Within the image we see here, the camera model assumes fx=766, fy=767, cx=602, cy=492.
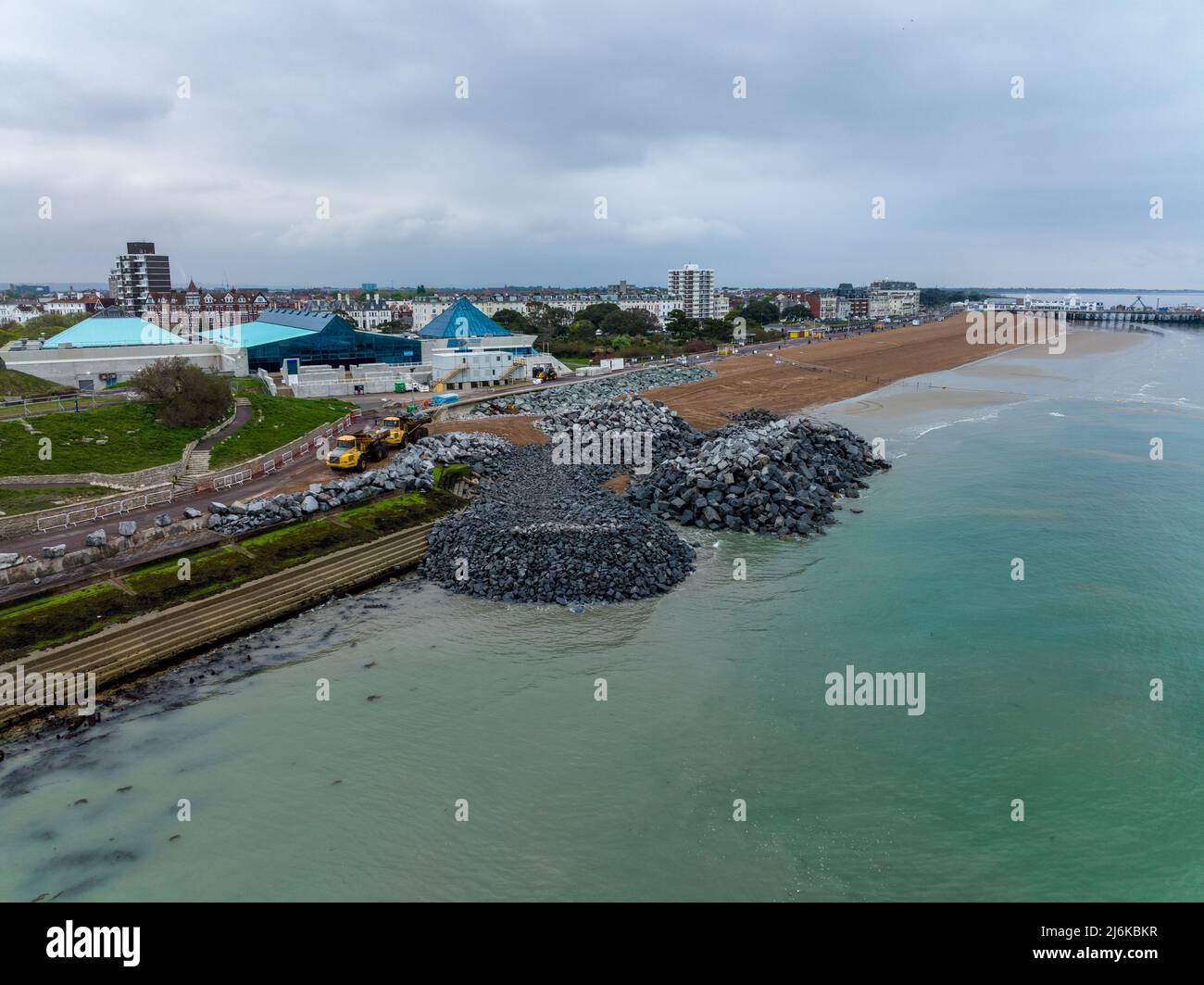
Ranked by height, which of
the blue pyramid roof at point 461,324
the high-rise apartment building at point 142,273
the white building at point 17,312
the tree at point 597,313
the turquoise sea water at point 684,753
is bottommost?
the turquoise sea water at point 684,753

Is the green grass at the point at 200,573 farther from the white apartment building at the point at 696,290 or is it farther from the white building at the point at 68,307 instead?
the white apartment building at the point at 696,290

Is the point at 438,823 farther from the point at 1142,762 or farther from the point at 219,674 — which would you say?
the point at 1142,762

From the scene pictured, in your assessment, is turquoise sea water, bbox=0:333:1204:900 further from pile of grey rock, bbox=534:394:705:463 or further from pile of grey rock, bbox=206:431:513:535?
pile of grey rock, bbox=534:394:705:463

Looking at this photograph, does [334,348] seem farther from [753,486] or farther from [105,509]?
[753,486]

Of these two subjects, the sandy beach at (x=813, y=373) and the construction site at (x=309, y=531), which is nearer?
the construction site at (x=309, y=531)

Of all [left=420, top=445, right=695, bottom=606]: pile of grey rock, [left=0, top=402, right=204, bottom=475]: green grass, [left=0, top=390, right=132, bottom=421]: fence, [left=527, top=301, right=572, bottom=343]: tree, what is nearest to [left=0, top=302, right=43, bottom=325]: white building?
[left=527, top=301, right=572, bottom=343]: tree

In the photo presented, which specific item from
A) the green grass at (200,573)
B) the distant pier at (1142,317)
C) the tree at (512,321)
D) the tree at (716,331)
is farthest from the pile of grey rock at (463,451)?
the distant pier at (1142,317)
